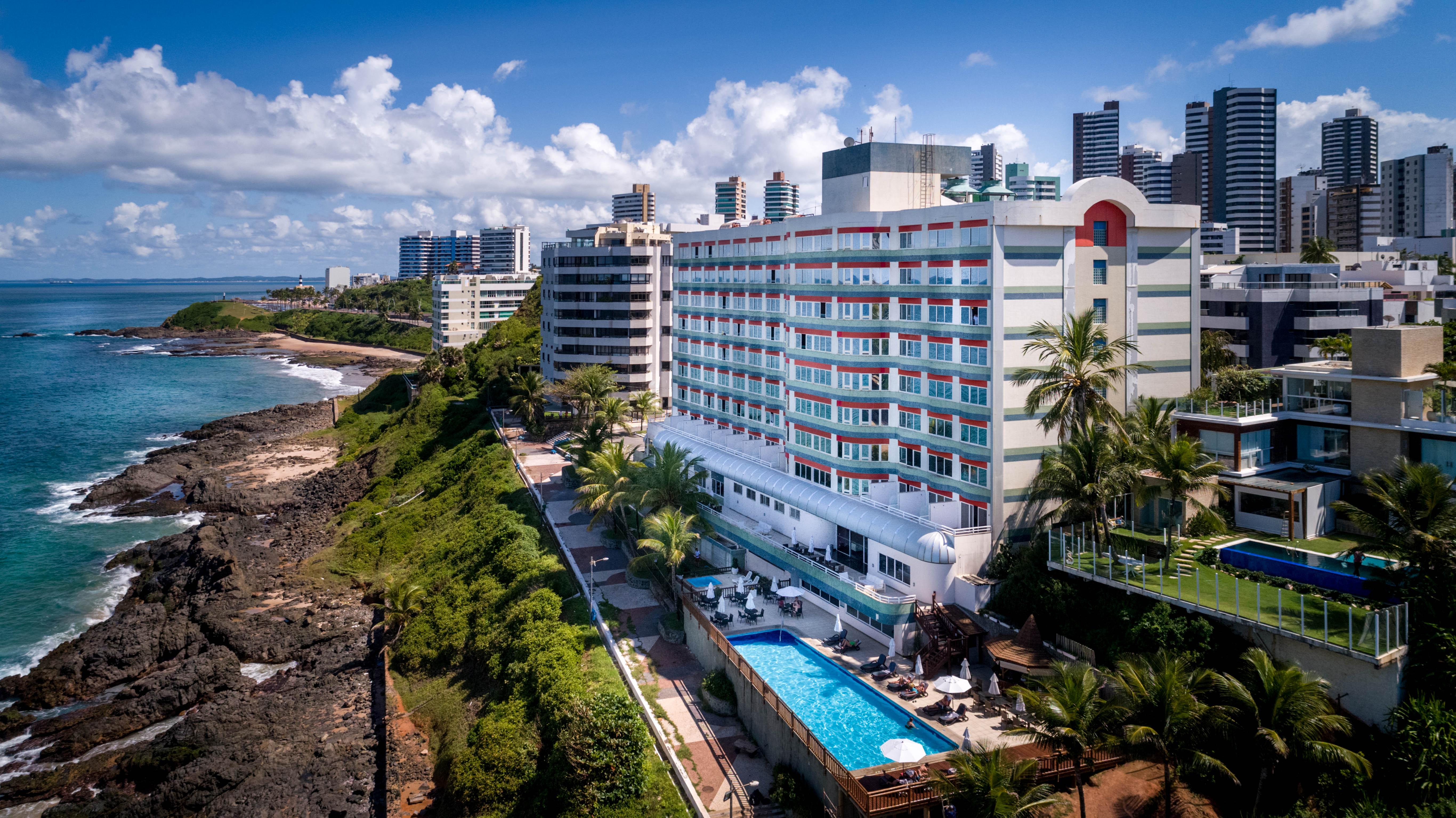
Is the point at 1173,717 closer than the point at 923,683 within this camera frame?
Yes

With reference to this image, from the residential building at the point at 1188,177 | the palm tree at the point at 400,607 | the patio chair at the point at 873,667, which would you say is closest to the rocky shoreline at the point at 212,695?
the palm tree at the point at 400,607

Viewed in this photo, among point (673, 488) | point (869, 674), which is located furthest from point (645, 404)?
point (869, 674)

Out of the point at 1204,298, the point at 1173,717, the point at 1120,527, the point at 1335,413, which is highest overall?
the point at 1204,298

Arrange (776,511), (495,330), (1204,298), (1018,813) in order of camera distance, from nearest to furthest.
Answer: (1018,813)
(776,511)
(1204,298)
(495,330)

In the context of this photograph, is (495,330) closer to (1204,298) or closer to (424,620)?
(424,620)

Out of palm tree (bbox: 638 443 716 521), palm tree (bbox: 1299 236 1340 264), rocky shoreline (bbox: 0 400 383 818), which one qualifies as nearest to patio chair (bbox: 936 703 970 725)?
palm tree (bbox: 638 443 716 521)

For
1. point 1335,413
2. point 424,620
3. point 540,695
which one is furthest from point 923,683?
point 424,620
